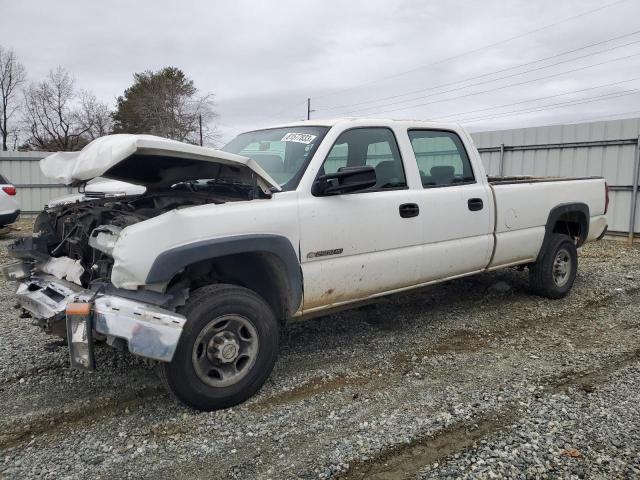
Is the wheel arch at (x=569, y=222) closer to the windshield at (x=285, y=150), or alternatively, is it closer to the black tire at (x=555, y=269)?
the black tire at (x=555, y=269)

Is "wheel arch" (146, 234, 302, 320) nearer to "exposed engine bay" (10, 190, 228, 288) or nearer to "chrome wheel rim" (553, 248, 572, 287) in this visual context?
"exposed engine bay" (10, 190, 228, 288)

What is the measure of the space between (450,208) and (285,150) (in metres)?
1.58

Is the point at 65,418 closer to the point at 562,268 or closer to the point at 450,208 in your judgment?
the point at 450,208

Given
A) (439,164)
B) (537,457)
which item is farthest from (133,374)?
(439,164)

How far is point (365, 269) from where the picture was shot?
4043 mm

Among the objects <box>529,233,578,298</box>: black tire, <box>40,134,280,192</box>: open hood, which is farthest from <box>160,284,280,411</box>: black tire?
<box>529,233,578,298</box>: black tire

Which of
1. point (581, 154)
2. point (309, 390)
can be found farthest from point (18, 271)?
point (581, 154)

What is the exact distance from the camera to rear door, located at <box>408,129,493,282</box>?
14.8 feet

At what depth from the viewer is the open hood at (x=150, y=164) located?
3.09 m

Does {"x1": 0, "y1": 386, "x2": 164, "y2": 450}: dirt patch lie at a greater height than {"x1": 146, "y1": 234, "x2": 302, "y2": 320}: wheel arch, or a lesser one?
lesser

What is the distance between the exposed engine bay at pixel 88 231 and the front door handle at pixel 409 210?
1488 mm

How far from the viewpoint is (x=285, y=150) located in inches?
165

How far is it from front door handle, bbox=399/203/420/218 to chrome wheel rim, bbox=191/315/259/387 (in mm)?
1624

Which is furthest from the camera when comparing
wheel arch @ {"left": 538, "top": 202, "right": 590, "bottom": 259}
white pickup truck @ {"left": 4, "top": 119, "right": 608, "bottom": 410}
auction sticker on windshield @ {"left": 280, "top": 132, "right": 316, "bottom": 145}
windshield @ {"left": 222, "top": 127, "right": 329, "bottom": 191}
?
wheel arch @ {"left": 538, "top": 202, "right": 590, "bottom": 259}
